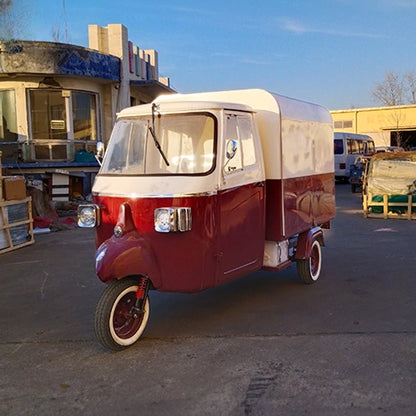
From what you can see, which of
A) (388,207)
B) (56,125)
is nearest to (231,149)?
(388,207)

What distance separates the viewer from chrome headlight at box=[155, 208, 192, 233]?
4609 millimetres

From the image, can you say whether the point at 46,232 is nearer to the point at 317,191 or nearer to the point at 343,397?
the point at 317,191

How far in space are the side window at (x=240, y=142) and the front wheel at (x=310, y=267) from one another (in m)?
Answer: 1.94

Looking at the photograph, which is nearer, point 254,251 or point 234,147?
point 234,147

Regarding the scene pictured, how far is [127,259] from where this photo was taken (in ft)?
15.0

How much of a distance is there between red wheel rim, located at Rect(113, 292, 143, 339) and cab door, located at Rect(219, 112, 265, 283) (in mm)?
945

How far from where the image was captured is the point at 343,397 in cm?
366

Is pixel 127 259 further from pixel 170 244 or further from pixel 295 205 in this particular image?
pixel 295 205

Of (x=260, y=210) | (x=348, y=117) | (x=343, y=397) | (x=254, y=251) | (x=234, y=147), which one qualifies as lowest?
(x=343, y=397)

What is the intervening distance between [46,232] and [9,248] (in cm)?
203

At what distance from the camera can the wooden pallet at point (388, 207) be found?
42.2 feet

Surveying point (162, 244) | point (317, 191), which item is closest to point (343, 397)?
point (162, 244)

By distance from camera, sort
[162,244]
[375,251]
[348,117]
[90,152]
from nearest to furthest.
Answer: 1. [162,244]
2. [375,251]
3. [90,152]
4. [348,117]

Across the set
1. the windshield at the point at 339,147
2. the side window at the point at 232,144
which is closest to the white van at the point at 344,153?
the windshield at the point at 339,147
